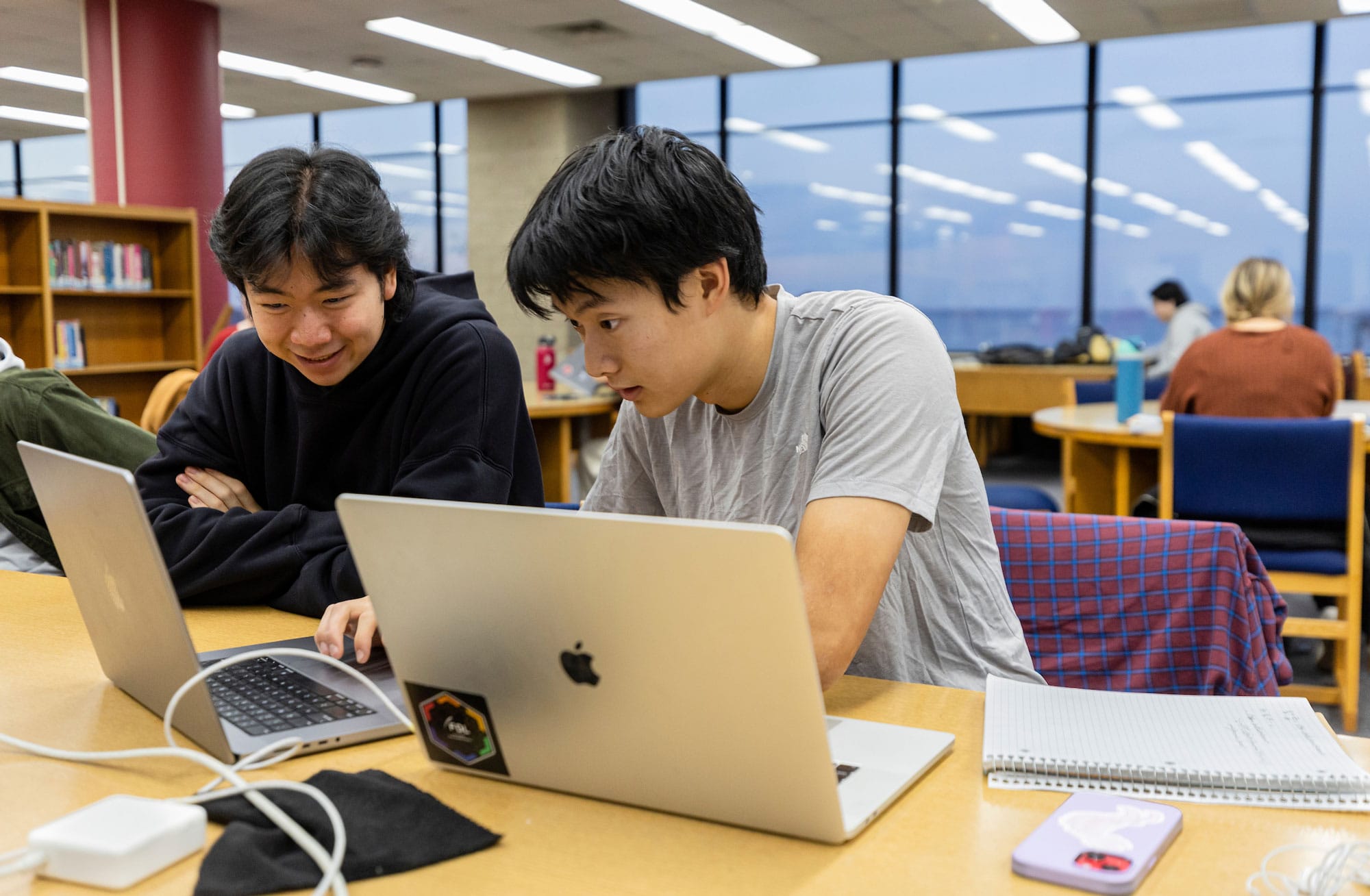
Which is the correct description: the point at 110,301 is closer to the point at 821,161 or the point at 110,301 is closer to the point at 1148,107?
the point at 821,161

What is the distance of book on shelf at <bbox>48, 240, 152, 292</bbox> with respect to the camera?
17.4 feet

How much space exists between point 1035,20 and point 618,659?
23.7 ft

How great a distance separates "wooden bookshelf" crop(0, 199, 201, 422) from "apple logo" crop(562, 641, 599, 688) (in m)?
5.17

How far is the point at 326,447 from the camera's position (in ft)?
5.20

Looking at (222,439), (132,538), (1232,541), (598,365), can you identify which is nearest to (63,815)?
(132,538)

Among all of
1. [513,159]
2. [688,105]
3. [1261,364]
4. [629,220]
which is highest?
[688,105]

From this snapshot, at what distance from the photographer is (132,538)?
852 mm

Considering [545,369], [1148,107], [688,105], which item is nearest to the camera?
[545,369]

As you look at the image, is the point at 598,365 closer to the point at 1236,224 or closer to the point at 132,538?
the point at 132,538

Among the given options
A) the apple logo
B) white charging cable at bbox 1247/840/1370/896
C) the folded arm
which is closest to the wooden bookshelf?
the folded arm

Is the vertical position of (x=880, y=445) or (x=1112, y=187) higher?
(x=1112, y=187)

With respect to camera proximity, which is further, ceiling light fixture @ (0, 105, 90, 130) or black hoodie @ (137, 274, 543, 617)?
ceiling light fixture @ (0, 105, 90, 130)

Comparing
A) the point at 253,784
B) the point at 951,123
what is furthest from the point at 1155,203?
the point at 253,784

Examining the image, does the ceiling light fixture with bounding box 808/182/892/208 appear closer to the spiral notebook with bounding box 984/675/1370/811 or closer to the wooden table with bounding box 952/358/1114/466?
the wooden table with bounding box 952/358/1114/466
